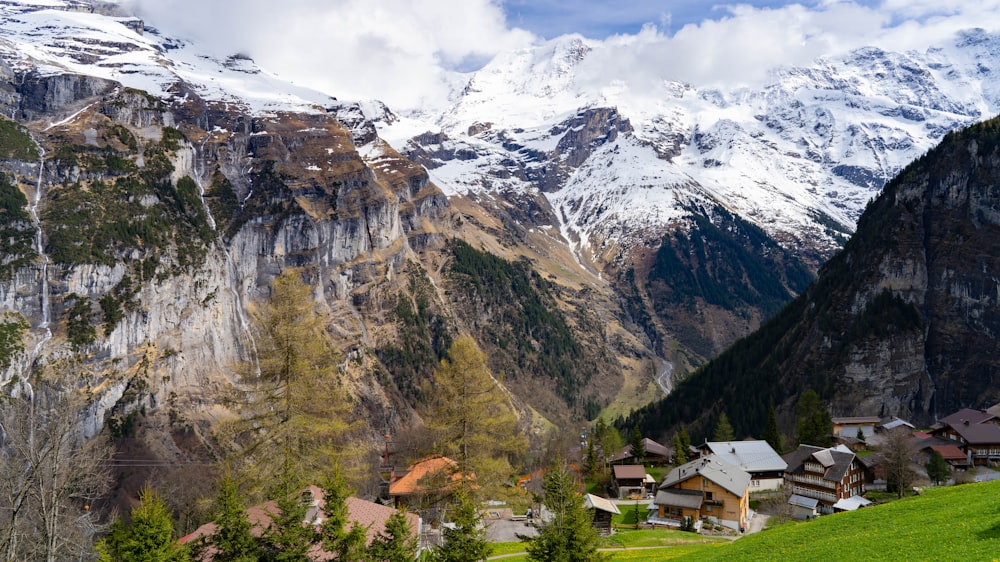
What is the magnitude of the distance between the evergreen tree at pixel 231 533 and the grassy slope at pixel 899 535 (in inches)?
901

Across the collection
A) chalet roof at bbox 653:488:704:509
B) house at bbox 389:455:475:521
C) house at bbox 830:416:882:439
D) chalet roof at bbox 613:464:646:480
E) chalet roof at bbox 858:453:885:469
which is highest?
A: house at bbox 389:455:475:521

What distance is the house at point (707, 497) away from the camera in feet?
205

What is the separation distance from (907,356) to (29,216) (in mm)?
188618

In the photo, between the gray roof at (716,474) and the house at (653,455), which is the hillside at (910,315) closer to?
the house at (653,455)

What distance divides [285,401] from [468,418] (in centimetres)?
1013

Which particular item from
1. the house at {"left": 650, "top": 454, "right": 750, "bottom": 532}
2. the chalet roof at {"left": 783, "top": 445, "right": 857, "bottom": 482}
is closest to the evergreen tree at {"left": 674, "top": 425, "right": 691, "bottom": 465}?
the chalet roof at {"left": 783, "top": 445, "right": 857, "bottom": 482}

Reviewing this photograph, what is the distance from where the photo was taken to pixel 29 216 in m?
152

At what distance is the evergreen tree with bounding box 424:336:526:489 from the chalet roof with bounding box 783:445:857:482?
44255 millimetres

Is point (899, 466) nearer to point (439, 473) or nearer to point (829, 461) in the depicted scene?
point (829, 461)

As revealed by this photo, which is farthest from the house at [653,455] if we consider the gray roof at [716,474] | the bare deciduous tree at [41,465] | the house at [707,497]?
the bare deciduous tree at [41,465]

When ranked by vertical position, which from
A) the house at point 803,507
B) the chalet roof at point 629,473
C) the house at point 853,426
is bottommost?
the chalet roof at point 629,473

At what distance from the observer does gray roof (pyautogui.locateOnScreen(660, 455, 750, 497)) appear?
63.1 meters

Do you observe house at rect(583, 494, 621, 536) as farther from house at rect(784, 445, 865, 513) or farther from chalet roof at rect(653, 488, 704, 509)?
house at rect(784, 445, 865, 513)

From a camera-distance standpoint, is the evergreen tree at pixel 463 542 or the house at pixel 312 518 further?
the evergreen tree at pixel 463 542
